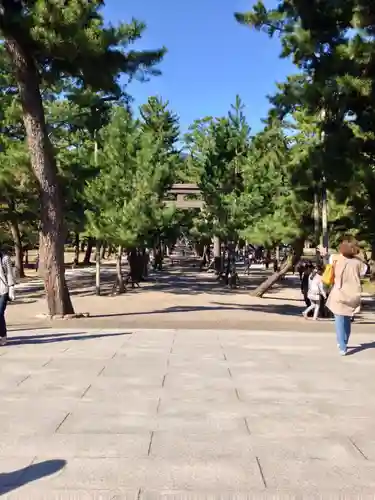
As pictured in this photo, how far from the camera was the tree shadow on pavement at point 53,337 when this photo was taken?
8.86 meters

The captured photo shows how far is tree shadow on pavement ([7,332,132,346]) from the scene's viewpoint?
349 inches

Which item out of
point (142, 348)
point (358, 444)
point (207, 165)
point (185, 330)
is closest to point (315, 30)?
point (185, 330)

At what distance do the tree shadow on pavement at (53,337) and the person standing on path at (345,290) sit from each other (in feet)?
12.3

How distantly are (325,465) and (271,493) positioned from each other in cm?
60

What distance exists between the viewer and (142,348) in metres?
8.34

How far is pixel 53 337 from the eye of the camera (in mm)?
9375

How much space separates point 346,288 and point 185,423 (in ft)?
12.3

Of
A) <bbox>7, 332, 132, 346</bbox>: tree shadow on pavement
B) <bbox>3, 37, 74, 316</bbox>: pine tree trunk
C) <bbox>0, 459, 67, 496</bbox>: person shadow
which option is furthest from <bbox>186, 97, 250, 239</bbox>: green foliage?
<bbox>0, 459, 67, 496</bbox>: person shadow

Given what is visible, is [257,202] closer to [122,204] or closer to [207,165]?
[207,165]

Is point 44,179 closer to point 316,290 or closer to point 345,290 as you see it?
point 316,290

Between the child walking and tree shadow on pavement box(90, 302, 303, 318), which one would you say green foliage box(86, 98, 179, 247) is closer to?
tree shadow on pavement box(90, 302, 303, 318)

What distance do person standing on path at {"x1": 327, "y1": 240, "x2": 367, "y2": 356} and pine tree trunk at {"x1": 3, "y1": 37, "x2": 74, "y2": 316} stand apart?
7.02m

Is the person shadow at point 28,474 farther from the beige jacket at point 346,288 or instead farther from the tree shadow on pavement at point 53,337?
the tree shadow on pavement at point 53,337

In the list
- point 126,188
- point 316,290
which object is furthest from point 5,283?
point 126,188
